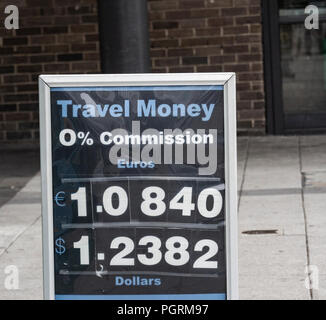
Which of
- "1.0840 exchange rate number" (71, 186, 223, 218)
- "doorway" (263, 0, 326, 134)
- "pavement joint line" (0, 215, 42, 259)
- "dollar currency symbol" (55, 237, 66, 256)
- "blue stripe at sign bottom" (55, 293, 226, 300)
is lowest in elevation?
"blue stripe at sign bottom" (55, 293, 226, 300)

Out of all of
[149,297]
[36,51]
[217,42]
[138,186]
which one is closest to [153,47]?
[217,42]

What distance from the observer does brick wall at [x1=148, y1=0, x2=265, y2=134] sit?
12594 millimetres

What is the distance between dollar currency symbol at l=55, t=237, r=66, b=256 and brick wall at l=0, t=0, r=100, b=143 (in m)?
8.36

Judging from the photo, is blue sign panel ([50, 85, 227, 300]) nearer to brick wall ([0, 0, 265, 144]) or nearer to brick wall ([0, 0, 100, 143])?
brick wall ([0, 0, 265, 144])

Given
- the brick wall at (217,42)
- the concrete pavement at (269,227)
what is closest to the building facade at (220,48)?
the brick wall at (217,42)

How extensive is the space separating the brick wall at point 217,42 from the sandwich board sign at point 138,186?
26.6 feet

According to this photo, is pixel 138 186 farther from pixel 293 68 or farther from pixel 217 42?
pixel 293 68

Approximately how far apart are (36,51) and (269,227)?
19.8 ft

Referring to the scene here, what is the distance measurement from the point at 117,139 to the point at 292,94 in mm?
8463

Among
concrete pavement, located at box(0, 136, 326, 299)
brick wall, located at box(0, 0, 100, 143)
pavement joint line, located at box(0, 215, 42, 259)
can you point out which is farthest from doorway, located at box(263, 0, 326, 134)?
pavement joint line, located at box(0, 215, 42, 259)

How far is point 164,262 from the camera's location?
4633 millimetres

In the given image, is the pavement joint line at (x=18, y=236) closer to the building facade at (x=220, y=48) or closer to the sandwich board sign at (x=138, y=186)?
the sandwich board sign at (x=138, y=186)

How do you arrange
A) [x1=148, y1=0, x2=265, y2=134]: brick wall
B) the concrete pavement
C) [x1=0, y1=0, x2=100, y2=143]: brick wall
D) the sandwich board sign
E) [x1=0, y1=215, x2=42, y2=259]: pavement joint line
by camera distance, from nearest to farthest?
1. the sandwich board sign
2. the concrete pavement
3. [x1=0, y1=215, x2=42, y2=259]: pavement joint line
4. [x1=148, y1=0, x2=265, y2=134]: brick wall
5. [x1=0, y1=0, x2=100, y2=143]: brick wall
